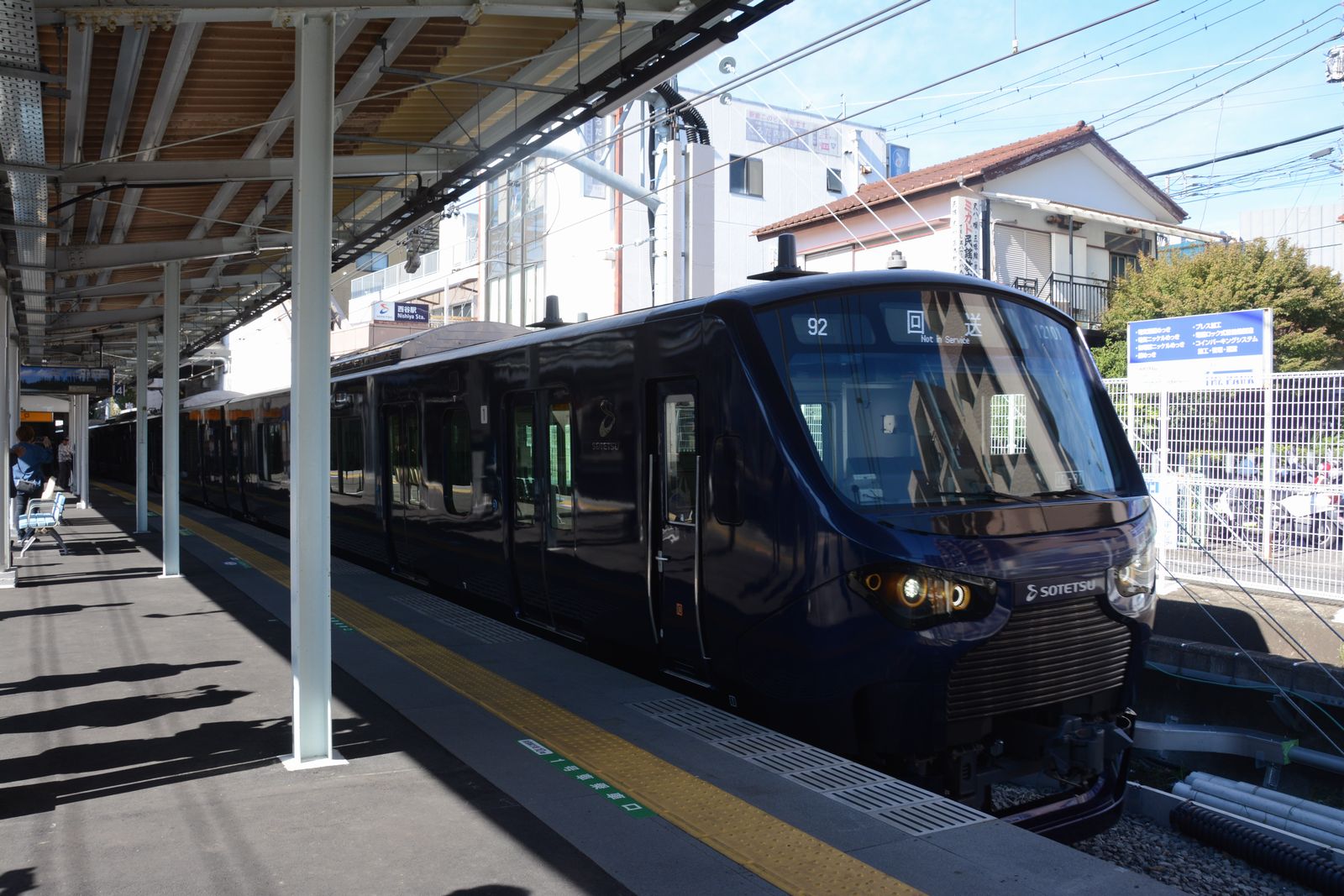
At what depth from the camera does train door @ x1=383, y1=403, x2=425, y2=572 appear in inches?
423

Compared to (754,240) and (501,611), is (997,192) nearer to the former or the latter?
(754,240)

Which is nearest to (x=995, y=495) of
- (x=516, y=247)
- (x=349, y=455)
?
(x=349, y=455)

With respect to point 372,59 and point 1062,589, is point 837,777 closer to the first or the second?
point 1062,589

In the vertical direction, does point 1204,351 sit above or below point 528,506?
above

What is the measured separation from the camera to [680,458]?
640 centimetres

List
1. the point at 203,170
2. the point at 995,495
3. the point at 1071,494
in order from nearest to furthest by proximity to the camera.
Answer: the point at 995,495, the point at 1071,494, the point at 203,170

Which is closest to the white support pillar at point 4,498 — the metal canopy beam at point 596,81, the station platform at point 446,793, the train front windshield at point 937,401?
the station platform at point 446,793

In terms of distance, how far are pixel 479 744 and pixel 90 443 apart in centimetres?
4874

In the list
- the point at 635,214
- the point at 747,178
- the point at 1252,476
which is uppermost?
the point at 747,178

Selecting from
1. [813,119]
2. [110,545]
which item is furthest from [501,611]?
[813,119]

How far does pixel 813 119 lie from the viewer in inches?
1385

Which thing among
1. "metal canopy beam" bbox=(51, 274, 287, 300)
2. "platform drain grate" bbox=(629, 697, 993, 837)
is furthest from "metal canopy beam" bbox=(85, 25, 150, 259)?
"metal canopy beam" bbox=(51, 274, 287, 300)

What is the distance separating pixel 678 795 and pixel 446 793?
98 centimetres

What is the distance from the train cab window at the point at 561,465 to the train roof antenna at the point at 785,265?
167 centimetres
